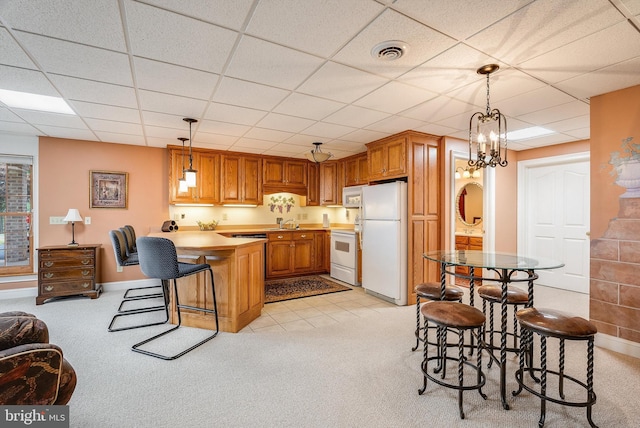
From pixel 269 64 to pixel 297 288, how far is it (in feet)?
11.8

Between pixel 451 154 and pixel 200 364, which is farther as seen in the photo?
pixel 451 154

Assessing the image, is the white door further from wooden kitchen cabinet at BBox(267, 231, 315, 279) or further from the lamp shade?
the lamp shade

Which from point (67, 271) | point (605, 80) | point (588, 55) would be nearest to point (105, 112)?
point (67, 271)

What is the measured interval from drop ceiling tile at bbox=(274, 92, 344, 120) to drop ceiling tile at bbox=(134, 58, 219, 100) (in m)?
0.73

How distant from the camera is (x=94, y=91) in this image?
277 centimetres

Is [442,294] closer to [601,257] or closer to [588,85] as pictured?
[601,257]

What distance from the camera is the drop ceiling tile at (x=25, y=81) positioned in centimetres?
236

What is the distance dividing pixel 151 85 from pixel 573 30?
124 inches

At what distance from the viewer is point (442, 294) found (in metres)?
2.46

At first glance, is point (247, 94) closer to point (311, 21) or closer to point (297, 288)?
point (311, 21)

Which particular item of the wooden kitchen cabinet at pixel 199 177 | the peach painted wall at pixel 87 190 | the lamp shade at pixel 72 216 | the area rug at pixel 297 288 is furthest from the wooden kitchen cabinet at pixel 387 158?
the lamp shade at pixel 72 216

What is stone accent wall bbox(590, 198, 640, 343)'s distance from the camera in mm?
2668

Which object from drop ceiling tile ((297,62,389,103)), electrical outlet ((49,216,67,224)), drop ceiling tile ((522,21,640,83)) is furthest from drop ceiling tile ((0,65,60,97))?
drop ceiling tile ((522,21,640,83))

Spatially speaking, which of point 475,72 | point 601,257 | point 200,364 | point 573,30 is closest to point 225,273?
point 200,364
